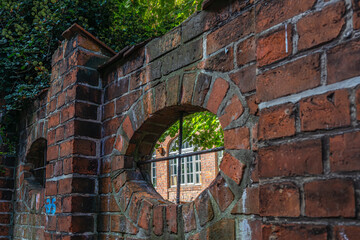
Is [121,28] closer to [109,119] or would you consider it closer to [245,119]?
[109,119]

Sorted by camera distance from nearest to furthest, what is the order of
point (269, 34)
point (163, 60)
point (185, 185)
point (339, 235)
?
1. point (339, 235)
2. point (269, 34)
3. point (163, 60)
4. point (185, 185)

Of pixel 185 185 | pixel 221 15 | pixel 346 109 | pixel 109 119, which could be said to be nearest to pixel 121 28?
pixel 109 119

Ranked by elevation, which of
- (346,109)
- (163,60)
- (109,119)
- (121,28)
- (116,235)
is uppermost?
(121,28)

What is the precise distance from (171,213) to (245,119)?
0.76 meters

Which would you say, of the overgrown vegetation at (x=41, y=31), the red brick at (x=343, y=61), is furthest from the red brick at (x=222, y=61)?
the overgrown vegetation at (x=41, y=31)

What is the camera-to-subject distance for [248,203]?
1.65m

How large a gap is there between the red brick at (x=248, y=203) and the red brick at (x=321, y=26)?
2.37ft

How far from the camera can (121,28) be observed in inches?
184

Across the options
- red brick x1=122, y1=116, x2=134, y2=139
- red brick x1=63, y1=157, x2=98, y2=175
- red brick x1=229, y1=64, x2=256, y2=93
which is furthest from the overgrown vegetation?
red brick x1=229, y1=64, x2=256, y2=93

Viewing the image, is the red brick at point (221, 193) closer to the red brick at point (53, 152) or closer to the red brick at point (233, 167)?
the red brick at point (233, 167)

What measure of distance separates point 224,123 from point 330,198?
0.85m

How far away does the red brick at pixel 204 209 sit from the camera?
1.84 meters

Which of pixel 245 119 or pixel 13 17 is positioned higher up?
pixel 13 17

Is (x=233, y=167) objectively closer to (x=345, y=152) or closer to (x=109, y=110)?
(x=345, y=152)
